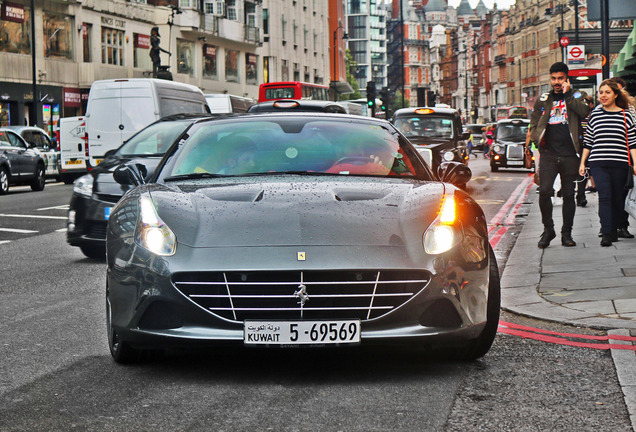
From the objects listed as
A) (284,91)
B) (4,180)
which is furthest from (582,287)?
(284,91)

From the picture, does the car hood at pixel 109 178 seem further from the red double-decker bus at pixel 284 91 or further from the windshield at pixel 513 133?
the red double-decker bus at pixel 284 91

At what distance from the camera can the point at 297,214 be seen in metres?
5.47

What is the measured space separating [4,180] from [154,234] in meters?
23.0

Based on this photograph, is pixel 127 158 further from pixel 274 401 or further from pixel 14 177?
pixel 14 177

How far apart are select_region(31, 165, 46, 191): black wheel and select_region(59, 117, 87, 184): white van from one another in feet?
13.9

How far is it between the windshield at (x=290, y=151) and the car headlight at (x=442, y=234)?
0.99 m

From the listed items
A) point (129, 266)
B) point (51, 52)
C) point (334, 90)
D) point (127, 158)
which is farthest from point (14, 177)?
point (334, 90)

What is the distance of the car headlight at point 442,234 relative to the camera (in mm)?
5375

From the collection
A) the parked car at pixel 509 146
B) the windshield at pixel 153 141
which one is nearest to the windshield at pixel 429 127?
the windshield at pixel 153 141

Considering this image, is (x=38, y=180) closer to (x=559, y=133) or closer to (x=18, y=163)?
(x=18, y=163)

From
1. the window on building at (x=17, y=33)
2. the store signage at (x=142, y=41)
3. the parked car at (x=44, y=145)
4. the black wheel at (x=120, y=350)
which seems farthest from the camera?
the store signage at (x=142, y=41)

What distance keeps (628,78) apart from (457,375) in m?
24.8

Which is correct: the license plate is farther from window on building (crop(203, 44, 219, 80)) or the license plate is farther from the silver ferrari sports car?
window on building (crop(203, 44, 219, 80))

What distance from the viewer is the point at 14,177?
91.6 feet
